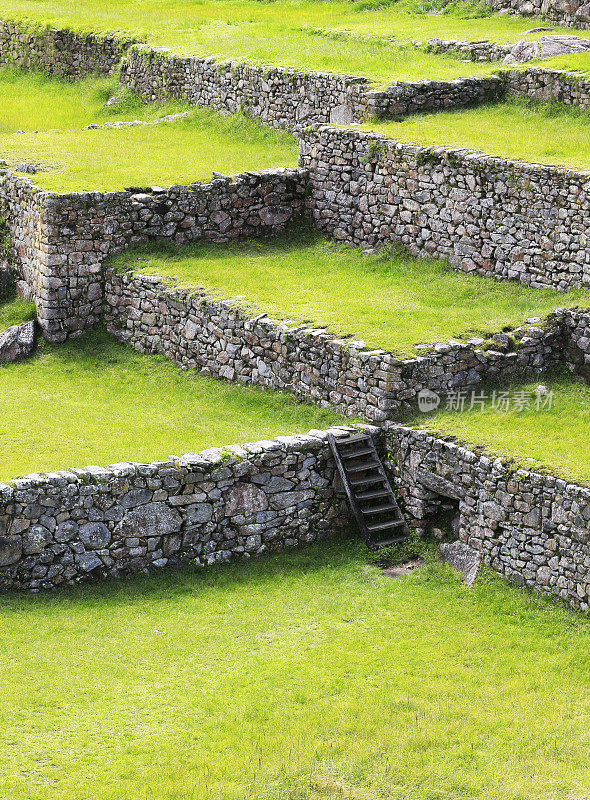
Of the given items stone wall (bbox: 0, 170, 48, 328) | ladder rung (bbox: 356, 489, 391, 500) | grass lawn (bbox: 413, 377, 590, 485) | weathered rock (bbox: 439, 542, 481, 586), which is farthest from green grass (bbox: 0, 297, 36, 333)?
weathered rock (bbox: 439, 542, 481, 586)

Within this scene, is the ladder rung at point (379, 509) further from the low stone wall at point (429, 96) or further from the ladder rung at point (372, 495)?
the low stone wall at point (429, 96)

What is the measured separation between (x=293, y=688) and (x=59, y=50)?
88.0ft

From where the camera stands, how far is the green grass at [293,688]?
1124 cm

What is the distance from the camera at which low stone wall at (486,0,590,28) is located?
28.1m

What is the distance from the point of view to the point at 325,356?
57.8ft

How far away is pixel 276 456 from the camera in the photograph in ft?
52.9

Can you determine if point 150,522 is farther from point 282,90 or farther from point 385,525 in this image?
point 282,90

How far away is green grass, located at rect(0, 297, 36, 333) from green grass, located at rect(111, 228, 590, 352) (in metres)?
1.85

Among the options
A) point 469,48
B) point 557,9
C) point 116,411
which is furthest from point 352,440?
point 557,9

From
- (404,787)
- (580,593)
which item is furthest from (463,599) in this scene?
(404,787)

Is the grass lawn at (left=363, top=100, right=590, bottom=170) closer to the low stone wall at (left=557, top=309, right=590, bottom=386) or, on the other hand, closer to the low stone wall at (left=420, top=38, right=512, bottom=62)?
the low stone wall at (left=420, top=38, right=512, bottom=62)

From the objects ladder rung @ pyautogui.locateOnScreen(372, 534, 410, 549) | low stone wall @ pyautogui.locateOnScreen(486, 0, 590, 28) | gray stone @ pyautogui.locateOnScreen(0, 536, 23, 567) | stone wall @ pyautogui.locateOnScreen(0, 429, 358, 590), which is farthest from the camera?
low stone wall @ pyautogui.locateOnScreen(486, 0, 590, 28)

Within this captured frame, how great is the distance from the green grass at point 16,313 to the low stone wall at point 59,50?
495 inches

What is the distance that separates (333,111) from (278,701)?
15.8m
